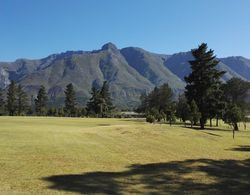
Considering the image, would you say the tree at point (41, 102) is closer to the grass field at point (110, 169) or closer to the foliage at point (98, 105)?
the foliage at point (98, 105)

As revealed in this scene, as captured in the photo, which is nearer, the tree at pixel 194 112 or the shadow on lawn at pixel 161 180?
the shadow on lawn at pixel 161 180

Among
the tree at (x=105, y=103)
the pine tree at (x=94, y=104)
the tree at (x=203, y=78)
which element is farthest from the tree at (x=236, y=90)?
the pine tree at (x=94, y=104)

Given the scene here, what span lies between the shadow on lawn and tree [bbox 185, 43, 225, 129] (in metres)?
49.9

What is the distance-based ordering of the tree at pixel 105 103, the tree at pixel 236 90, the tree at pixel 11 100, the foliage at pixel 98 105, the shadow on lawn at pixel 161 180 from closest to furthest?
1. the shadow on lawn at pixel 161 180
2. the tree at pixel 236 90
3. the foliage at pixel 98 105
4. the tree at pixel 105 103
5. the tree at pixel 11 100

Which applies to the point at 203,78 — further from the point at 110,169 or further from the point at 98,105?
the point at 98,105

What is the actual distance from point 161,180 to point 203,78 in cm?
5490

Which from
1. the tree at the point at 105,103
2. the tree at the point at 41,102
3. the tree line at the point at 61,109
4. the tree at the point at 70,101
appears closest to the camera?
the tree line at the point at 61,109

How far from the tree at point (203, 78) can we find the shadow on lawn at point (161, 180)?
49.9 meters

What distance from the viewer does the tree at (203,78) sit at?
71.0 meters

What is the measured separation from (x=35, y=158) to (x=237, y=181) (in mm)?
10293

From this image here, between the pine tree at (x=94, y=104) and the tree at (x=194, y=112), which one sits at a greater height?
the pine tree at (x=94, y=104)

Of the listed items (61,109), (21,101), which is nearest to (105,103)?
(61,109)

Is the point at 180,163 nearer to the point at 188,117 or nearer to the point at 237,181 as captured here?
the point at 237,181

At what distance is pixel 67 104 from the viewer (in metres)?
144
